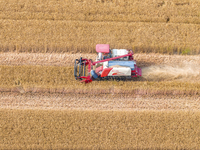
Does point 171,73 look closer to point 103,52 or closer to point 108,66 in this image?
point 108,66

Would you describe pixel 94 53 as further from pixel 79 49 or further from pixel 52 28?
pixel 52 28

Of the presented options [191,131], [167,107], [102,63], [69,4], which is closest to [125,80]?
[102,63]

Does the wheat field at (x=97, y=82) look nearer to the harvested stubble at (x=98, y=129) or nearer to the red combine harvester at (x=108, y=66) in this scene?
the harvested stubble at (x=98, y=129)

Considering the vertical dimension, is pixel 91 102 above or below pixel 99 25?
below

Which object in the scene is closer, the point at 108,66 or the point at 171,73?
the point at 108,66

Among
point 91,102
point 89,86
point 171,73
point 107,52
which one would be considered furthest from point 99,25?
point 171,73

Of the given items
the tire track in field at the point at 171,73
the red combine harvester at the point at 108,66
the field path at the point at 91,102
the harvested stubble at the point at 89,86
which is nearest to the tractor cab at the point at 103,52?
the red combine harvester at the point at 108,66
